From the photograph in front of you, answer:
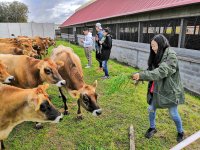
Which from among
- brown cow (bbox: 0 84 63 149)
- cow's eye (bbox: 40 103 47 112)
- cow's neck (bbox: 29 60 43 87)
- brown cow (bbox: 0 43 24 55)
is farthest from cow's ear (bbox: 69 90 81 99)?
brown cow (bbox: 0 43 24 55)

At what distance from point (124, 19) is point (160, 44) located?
11.0 m

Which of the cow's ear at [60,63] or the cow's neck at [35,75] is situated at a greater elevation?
the cow's ear at [60,63]

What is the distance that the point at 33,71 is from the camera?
5105mm

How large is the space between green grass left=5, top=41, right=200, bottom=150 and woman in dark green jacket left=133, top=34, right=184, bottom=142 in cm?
47

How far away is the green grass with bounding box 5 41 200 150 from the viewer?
4316 mm

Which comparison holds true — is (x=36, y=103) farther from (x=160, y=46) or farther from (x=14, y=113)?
(x=160, y=46)

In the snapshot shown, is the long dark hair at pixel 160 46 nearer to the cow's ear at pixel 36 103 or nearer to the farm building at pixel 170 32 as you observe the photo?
the cow's ear at pixel 36 103

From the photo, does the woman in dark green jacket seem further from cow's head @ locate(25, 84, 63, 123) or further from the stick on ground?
cow's head @ locate(25, 84, 63, 123)

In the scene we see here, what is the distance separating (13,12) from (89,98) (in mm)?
59091

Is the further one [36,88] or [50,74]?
[50,74]

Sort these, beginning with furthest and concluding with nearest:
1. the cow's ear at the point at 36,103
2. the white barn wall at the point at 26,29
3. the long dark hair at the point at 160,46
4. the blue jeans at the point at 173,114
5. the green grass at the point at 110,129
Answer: the white barn wall at the point at 26,29 → the green grass at the point at 110,129 → the blue jeans at the point at 173,114 → the long dark hair at the point at 160,46 → the cow's ear at the point at 36,103

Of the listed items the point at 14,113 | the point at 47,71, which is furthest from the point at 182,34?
the point at 14,113

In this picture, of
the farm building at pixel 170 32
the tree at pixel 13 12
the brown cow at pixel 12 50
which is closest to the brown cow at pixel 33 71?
the brown cow at pixel 12 50

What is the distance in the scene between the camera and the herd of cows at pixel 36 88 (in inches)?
129
